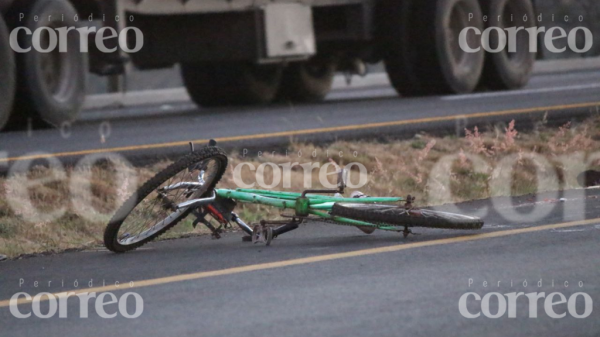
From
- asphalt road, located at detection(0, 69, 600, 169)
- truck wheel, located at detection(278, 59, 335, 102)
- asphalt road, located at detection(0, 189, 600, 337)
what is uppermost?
truck wheel, located at detection(278, 59, 335, 102)

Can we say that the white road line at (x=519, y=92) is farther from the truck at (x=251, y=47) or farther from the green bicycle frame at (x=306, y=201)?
the green bicycle frame at (x=306, y=201)

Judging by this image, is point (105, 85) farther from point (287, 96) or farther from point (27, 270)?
point (27, 270)

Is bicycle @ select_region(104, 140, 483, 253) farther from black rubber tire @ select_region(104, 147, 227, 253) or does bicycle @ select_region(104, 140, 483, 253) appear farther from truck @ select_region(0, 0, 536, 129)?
truck @ select_region(0, 0, 536, 129)

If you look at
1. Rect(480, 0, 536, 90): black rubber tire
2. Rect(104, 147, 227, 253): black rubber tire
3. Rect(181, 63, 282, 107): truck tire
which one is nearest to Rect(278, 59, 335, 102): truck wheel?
Rect(181, 63, 282, 107): truck tire

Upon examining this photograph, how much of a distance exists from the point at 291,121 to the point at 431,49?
3.58 m

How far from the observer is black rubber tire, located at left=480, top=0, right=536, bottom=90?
18172mm

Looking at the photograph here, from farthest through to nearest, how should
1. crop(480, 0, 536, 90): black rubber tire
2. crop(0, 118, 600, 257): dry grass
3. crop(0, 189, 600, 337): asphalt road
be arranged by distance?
crop(480, 0, 536, 90): black rubber tire
crop(0, 118, 600, 257): dry grass
crop(0, 189, 600, 337): asphalt road

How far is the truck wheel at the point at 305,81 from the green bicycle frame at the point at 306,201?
11.7 m

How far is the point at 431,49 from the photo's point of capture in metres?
17.5

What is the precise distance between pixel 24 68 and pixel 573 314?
899 cm

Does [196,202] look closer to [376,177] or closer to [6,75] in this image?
[376,177]

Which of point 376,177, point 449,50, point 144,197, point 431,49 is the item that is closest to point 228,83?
point 431,49

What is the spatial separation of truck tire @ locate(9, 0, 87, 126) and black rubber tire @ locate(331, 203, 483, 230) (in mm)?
6874

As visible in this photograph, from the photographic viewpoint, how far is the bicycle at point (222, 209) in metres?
7.41
